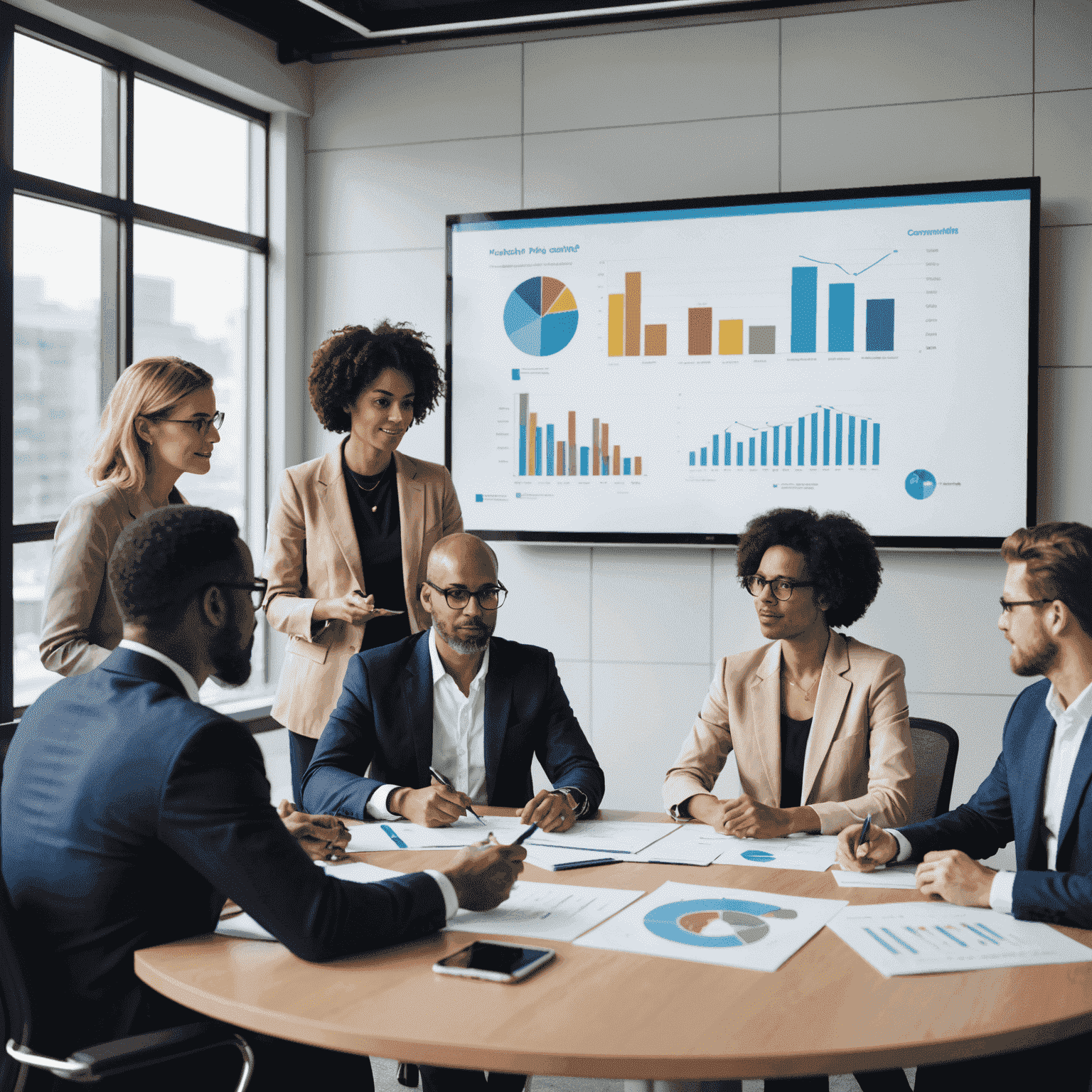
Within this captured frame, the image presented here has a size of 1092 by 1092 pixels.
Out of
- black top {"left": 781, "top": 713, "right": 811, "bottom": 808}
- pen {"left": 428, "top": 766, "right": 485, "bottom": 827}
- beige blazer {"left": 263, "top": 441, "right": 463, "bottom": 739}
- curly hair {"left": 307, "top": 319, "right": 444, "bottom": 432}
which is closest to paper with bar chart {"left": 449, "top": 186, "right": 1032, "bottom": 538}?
curly hair {"left": 307, "top": 319, "right": 444, "bottom": 432}

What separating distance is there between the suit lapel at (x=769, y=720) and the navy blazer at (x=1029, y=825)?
483 mm

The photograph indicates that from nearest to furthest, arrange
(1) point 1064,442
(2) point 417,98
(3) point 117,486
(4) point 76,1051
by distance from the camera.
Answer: (4) point 76,1051, (3) point 117,486, (1) point 1064,442, (2) point 417,98

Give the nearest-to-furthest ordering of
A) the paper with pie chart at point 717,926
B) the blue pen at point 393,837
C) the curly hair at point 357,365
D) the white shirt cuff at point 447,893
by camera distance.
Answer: the paper with pie chart at point 717,926 → the white shirt cuff at point 447,893 → the blue pen at point 393,837 → the curly hair at point 357,365

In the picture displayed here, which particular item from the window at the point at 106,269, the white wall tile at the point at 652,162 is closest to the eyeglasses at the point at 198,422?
the window at the point at 106,269

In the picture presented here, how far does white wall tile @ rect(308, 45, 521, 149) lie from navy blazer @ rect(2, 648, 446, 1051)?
11.9ft

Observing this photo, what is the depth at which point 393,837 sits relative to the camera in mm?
2346

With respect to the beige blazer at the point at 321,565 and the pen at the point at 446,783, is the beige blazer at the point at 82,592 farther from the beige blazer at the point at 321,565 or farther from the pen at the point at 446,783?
the pen at the point at 446,783

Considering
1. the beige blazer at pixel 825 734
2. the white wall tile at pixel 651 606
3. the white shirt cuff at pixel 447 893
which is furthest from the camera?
the white wall tile at pixel 651 606

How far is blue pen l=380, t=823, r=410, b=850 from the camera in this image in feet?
7.48

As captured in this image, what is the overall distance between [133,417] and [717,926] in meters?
2.00

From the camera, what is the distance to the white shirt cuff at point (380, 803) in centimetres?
249

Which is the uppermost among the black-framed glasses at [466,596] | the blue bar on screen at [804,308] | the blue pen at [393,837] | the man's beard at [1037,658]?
the blue bar on screen at [804,308]

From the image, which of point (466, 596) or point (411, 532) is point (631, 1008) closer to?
point (466, 596)

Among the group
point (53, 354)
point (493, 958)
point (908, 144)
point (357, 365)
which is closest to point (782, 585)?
point (493, 958)
